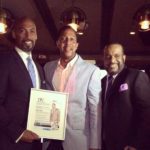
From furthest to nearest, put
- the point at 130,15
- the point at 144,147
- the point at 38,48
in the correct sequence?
the point at 38,48 < the point at 130,15 < the point at 144,147

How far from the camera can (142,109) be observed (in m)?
2.46

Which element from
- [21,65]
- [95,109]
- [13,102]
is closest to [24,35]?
[21,65]

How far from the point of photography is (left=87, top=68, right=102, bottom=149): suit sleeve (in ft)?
7.89

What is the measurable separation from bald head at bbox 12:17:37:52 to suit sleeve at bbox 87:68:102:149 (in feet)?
1.70

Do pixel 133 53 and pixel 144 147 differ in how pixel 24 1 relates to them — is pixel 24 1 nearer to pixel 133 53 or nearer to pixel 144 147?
pixel 144 147

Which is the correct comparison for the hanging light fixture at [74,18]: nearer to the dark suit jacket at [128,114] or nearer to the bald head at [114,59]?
the bald head at [114,59]

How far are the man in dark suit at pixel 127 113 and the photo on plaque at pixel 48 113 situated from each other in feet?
1.24

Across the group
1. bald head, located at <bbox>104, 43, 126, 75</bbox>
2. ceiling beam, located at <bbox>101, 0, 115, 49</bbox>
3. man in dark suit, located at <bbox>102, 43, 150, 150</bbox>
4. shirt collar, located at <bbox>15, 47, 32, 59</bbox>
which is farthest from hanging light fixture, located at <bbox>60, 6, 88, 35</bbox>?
shirt collar, located at <bbox>15, 47, 32, 59</bbox>

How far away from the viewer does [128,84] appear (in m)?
2.55

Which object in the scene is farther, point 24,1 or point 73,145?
point 24,1

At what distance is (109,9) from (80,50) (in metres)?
4.08

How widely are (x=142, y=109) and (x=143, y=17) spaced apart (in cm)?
301

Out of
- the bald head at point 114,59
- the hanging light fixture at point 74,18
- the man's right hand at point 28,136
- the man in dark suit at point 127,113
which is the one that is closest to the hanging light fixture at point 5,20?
the hanging light fixture at point 74,18

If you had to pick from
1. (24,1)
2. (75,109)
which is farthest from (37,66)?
(24,1)
